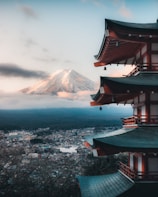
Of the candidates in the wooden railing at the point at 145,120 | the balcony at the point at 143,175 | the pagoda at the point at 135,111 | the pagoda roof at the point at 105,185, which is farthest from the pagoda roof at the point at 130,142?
the pagoda roof at the point at 105,185

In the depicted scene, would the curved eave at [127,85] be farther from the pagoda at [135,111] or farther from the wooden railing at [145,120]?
the wooden railing at [145,120]

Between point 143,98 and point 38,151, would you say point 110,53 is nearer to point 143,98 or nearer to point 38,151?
point 143,98

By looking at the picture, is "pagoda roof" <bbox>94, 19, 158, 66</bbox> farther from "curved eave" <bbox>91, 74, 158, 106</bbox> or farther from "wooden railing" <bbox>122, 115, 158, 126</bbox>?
"wooden railing" <bbox>122, 115, 158, 126</bbox>

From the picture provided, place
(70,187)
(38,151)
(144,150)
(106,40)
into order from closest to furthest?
(144,150) < (106,40) < (70,187) < (38,151)

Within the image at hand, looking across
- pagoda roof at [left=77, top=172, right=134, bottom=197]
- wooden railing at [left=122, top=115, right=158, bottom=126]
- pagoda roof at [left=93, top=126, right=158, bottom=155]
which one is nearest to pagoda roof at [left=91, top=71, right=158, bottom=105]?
wooden railing at [left=122, top=115, right=158, bottom=126]

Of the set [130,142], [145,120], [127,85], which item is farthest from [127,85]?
[130,142]

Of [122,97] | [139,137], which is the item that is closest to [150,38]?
[122,97]
